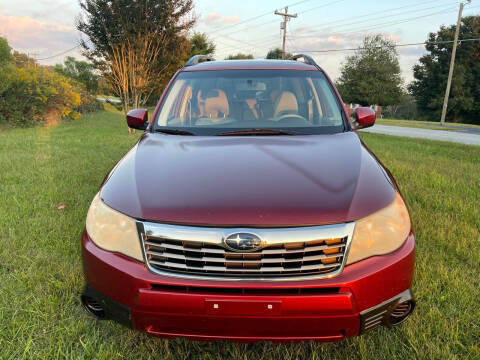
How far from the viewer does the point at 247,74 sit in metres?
3.17

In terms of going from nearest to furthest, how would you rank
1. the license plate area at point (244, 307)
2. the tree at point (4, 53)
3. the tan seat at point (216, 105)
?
1. the license plate area at point (244, 307)
2. the tan seat at point (216, 105)
3. the tree at point (4, 53)

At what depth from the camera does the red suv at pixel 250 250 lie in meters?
1.53

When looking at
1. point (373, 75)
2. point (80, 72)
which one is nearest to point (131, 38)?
point (80, 72)

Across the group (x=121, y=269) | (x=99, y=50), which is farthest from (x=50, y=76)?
(x=121, y=269)

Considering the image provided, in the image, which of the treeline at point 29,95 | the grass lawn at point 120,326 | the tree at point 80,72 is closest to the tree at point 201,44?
the tree at point 80,72

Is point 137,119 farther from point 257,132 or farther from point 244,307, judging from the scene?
point 244,307

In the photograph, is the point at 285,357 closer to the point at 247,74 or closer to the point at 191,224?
the point at 191,224

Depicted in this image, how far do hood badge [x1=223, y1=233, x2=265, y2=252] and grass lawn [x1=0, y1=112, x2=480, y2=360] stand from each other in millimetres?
790

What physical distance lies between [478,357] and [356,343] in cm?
63

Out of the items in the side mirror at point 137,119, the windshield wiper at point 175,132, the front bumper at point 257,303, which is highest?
the side mirror at point 137,119

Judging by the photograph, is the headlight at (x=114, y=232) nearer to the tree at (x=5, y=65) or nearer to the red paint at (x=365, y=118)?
the red paint at (x=365, y=118)

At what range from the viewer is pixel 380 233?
1.67m

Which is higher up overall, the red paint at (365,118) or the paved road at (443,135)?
the red paint at (365,118)

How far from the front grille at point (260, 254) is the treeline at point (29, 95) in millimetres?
15307
